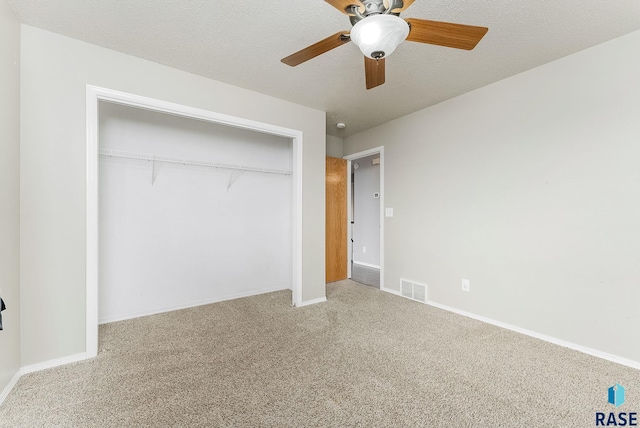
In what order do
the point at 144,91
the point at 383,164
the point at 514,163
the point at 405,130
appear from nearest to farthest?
the point at 144,91 → the point at 514,163 → the point at 405,130 → the point at 383,164

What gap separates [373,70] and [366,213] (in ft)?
14.2

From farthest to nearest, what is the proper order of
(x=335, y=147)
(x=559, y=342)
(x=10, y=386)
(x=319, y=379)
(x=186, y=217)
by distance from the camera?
1. (x=335, y=147)
2. (x=186, y=217)
3. (x=559, y=342)
4. (x=319, y=379)
5. (x=10, y=386)

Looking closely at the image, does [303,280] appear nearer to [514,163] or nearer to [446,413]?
[446,413]

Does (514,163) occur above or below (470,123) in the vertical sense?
below

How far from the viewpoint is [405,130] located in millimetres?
3832

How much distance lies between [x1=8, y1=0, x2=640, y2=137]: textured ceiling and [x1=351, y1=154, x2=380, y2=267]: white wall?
2944mm

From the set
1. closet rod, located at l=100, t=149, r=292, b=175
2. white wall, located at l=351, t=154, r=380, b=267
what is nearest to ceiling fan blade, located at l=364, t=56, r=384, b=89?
closet rod, located at l=100, t=149, r=292, b=175

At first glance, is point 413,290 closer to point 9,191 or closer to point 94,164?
point 94,164

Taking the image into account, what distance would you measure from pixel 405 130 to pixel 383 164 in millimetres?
566

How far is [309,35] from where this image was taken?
6.98 ft

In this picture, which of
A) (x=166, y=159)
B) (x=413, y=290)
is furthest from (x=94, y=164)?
(x=413, y=290)

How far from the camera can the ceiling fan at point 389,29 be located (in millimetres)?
1432

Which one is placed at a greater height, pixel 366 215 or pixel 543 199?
pixel 543 199

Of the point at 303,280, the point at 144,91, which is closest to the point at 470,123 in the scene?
the point at 303,280
